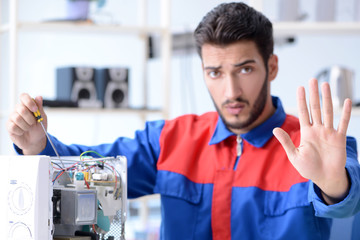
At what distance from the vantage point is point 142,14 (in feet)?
10.5

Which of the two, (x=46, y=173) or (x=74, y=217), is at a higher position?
(x=46, y=173)

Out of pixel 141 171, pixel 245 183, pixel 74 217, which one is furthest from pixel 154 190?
pixel 74 217

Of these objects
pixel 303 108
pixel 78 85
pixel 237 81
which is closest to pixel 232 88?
pixel 237 81

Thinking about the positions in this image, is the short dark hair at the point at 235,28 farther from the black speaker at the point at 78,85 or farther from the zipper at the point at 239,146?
the black speaker at the point at 78,85

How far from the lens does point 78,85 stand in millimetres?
2924

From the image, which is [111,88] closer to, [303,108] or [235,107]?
[235,107]

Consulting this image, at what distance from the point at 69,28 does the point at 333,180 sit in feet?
5.96

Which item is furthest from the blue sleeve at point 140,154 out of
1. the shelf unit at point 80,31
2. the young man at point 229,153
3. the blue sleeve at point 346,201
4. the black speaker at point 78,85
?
the black speaker at point 78,85

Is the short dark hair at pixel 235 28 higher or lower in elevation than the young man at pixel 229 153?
higher

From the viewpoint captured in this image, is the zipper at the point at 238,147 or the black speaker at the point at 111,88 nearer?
the zipper at the point at 238,147

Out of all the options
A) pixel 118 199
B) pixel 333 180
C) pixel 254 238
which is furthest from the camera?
pixel 254 238

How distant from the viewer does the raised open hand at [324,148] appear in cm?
128

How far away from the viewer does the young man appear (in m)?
1.64

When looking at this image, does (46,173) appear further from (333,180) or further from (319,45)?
(319,45)
